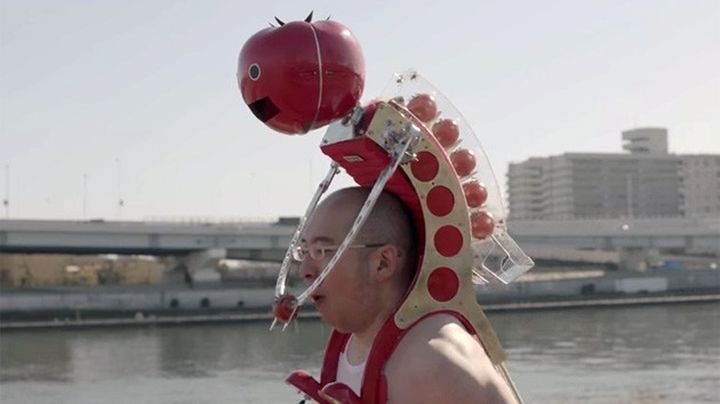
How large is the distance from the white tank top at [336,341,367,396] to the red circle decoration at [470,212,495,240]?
34cm

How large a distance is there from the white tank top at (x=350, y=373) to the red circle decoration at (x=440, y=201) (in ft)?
0.97

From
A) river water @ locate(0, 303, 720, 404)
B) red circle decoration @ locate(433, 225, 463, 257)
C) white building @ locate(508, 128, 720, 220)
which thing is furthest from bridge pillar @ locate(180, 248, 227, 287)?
white building @ locate(508, 128, 720, 220)

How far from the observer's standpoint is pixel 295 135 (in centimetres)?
242

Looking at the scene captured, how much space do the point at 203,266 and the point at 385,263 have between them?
154 feet

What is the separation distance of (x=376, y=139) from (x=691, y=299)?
1743 inches

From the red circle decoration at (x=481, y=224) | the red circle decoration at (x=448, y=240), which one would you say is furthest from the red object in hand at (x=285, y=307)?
the red circle decoration at (x=481, y=224)

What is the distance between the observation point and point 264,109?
7.64ft

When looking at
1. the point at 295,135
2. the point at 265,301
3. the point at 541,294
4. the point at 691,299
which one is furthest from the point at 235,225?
the point at 295,135

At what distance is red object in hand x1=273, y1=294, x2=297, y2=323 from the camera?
86.7 inches

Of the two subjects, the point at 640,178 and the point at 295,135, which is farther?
the point at 640,178

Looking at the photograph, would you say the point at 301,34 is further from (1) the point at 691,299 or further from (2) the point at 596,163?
(2) the point at 596,163

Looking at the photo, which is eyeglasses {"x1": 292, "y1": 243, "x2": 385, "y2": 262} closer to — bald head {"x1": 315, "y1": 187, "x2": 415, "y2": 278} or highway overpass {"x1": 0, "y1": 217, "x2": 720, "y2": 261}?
bald head {"x1": 315, "y1": 187, "x2": 415, "y2": 278}

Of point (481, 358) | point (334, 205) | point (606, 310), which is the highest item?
point (334, 205)

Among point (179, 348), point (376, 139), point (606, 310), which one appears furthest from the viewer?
point (606, 310)
